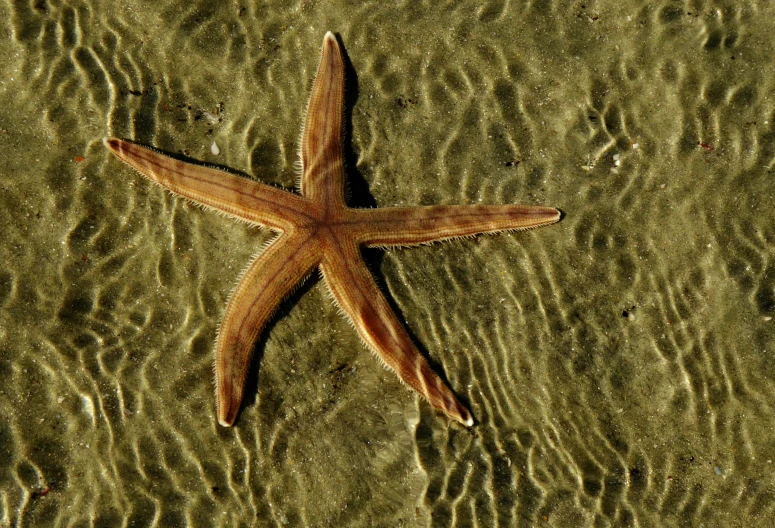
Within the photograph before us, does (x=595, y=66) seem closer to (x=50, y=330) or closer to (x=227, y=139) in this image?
(x=227, y=139)

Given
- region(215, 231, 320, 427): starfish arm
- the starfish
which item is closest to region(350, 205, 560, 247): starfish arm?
the starfish

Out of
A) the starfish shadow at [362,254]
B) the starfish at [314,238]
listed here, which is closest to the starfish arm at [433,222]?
the starfish at [314,238]

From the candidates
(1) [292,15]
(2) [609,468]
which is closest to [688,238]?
(2) [609,468]

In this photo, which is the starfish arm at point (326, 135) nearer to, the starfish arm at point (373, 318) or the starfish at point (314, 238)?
the starfish at point (314, 238)

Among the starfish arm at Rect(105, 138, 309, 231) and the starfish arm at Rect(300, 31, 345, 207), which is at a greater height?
the starfish arm at Rect(300, 31, 345, 207)

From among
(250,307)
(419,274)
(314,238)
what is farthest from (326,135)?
(250,307)

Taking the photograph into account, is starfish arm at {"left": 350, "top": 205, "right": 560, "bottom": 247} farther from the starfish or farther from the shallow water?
the shallow water
